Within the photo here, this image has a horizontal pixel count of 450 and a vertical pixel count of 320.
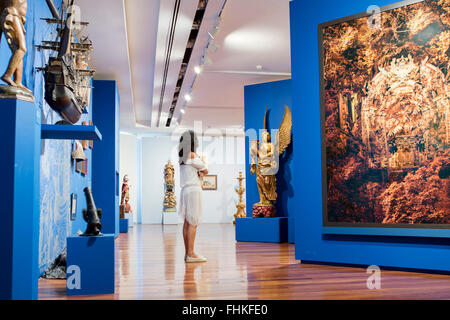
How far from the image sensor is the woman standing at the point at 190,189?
5363 millimetres

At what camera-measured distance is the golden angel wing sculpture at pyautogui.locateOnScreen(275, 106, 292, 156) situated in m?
8.66

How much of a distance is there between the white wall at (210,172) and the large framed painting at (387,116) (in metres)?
13.4

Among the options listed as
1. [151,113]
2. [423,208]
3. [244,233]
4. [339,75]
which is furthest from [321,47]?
[151,113]

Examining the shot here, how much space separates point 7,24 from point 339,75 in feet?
11.4

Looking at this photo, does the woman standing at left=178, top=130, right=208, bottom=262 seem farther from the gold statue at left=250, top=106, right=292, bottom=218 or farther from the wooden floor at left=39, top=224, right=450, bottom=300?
the gold statue at left=250, top=106, right=292, bottom=218

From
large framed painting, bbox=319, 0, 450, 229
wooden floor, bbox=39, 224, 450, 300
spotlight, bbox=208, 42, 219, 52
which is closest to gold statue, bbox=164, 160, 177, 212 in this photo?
spotlight, bbox=208, 42, 219, 52

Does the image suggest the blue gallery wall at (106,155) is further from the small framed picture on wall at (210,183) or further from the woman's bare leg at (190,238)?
the small framed picture on wall at (210,183)

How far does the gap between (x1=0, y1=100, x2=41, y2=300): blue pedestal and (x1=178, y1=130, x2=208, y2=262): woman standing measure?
9.15ft

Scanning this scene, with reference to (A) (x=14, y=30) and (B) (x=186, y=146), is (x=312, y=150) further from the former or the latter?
(A) (x=14, y=30)

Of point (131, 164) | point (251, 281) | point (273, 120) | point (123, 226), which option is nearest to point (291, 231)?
point (273, 120)

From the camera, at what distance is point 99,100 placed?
9.95 meters

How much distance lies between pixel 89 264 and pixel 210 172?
15.5 meters
